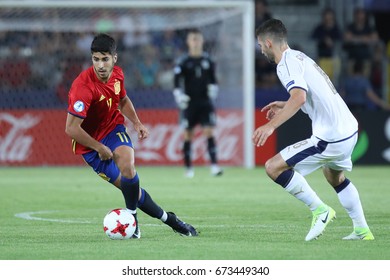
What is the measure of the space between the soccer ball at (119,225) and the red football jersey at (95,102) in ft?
2.39

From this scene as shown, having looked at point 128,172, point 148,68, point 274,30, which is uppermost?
point 274,30

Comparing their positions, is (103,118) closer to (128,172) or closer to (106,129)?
(106,129)

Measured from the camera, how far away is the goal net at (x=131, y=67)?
797 inches

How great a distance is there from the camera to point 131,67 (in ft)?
70.5

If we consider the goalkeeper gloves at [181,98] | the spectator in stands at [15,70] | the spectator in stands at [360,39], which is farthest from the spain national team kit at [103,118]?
the spectator in stands at [360,39]

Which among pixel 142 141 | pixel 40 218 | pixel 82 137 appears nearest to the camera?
pixel 82 137

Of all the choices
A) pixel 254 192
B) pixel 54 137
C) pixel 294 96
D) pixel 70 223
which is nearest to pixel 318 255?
pixel 294 96

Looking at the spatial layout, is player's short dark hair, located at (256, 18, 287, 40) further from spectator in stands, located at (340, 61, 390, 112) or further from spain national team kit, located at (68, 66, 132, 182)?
spectator in stands, located at (340, 61, 390, 112)

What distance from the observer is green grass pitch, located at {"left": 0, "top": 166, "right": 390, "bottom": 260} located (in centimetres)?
783

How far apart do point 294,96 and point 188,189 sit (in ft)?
22.8

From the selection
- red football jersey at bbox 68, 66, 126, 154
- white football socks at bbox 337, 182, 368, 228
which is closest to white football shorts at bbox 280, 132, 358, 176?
white football socks at bbox 337, 182, 368, 228

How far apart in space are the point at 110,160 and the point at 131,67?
41.0 feet

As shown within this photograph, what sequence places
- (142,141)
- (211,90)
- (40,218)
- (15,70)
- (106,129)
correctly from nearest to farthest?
(106,129)
(40,218)
(211,90)
(142,141)
(15,70)

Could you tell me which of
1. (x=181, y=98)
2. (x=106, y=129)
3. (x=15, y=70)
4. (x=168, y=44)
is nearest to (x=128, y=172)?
(x=106, y=129)
